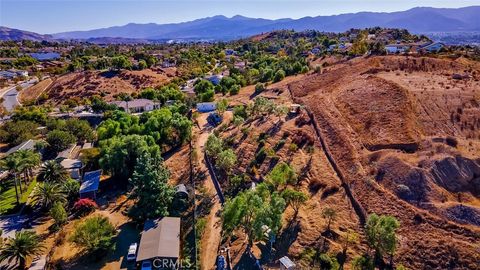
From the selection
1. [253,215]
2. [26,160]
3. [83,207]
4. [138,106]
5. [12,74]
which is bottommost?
[83,207]

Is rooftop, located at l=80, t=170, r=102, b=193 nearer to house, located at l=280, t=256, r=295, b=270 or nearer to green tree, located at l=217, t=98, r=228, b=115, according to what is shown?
house, located at l=280, t=256, r=295, b=270

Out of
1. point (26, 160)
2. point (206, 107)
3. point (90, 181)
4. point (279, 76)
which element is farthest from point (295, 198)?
point (279, 76)

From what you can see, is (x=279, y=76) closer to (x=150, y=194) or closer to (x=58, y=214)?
(x=150, y=194)

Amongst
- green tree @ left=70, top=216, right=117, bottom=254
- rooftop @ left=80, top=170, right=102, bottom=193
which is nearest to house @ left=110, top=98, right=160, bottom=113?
rooftop @ left=80, top=170, right=102, bottom=193

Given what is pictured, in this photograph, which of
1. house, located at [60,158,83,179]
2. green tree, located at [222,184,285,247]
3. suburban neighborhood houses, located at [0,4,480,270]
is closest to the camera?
green tree, located at [222,184,285,247]

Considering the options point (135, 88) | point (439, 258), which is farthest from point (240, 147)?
point (135, 88)

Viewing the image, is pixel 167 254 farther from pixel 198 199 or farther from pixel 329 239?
pixel 329 239
